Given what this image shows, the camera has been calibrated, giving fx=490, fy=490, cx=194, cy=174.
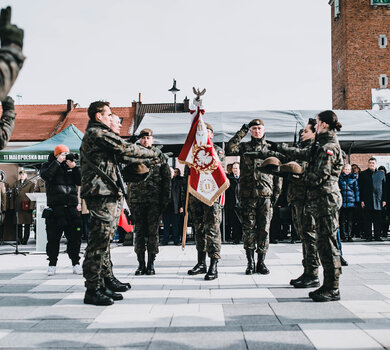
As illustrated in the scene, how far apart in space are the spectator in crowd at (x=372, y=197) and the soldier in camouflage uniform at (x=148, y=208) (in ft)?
24.4

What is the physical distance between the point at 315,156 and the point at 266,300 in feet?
5.35

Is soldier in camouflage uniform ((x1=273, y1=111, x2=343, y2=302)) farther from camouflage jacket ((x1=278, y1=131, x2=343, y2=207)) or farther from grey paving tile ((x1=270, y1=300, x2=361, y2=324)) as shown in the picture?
grey paving tile ((x1=270, y1=300, x2=361, y2=324))

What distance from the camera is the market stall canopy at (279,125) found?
12430 mm

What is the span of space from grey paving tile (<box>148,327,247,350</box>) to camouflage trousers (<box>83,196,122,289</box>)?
1363 mm

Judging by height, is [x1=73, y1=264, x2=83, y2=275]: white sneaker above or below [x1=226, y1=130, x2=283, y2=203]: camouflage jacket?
below

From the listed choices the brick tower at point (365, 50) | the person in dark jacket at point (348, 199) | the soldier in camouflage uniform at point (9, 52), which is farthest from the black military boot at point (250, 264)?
the brick tower at point (365, 50)

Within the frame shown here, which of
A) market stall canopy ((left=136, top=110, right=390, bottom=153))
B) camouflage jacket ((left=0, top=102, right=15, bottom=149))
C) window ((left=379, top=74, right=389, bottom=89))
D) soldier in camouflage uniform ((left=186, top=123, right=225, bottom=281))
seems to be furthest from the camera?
window ((left=379, top=74, right=389, bottom=89))

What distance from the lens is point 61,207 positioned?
7492mm

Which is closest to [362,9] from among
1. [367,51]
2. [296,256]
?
[367,51]

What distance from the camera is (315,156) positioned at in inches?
209

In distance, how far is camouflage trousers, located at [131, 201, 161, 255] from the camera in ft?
23.2

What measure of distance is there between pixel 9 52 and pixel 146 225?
4.89m

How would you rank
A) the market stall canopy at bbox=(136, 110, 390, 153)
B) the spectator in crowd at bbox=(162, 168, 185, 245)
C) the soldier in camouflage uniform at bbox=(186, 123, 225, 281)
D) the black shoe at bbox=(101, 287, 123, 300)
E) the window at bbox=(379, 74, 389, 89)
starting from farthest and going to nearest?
the window at bbox=(379, 74, 389, 89) < the spectator in crowd at bbox=(162, 168, 185, 245) < the market stall canopy at bbox=(136, 110, 390, 153) < the soldier in camouflage uniform at bbox=(186, 123, 225, 281) < the black shoe at bbox=(101, 287, 123, 300)

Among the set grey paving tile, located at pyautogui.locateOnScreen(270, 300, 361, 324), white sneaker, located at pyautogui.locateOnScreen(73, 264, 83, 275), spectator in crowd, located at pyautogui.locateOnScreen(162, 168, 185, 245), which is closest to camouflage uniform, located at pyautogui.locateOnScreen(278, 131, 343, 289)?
grey paving tile, located at pyautogui.locateOnScreen(270, 300, 361, 324)
